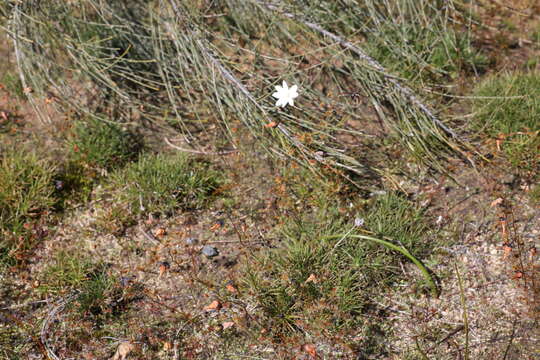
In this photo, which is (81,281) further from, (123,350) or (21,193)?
(21,193)

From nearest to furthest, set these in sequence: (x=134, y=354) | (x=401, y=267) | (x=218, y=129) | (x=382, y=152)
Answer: (x=134, y=354) → (x=401, y=267) → (x=382, y=152) → (x=218, y=129)

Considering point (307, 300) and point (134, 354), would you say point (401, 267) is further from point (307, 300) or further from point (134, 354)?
point (134, 354)

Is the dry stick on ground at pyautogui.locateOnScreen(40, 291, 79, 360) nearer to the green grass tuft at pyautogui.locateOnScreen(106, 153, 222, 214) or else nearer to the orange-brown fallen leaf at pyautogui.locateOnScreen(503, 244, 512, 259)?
the green grass tuft at pyautogui.locateOnScreen(106, 153, 222, 214)

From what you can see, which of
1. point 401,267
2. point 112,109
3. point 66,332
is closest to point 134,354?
point 66,332

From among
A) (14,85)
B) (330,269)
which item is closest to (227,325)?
(330,269)

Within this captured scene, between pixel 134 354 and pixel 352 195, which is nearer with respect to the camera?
pixel 134 354

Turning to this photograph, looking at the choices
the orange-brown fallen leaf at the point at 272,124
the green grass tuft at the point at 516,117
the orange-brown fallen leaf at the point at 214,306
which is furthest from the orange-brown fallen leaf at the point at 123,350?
the green grass tuft at the point at 516,117

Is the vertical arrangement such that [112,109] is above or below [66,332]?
above
